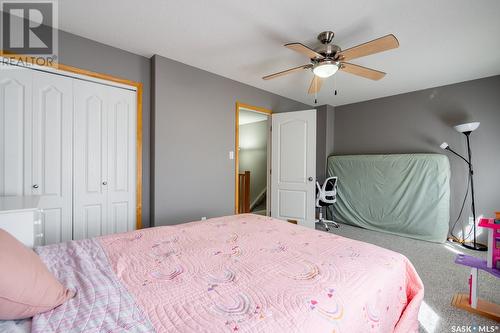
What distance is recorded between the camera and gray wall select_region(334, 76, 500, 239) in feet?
10.1

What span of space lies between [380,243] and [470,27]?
2685 millimetres

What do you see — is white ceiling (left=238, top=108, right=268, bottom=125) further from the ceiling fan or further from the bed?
the bed

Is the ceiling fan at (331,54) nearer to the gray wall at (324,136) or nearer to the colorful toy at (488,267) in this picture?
the colorful toy at (488,267)

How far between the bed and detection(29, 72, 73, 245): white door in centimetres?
113

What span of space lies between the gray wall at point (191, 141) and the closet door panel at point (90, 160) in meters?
0.52

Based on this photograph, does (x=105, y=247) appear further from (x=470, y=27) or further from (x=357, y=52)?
(x=470, y=27)

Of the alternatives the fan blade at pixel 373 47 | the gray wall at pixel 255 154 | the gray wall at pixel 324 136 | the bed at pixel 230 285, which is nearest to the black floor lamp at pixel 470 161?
the gray wall at pixel 324 136

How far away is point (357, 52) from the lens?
1911 millimetres

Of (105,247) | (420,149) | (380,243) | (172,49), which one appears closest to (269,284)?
(105,247)

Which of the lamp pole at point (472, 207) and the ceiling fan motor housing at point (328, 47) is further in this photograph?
the lamp pole at point (472, 207)

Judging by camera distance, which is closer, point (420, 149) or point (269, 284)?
point (269, 284)

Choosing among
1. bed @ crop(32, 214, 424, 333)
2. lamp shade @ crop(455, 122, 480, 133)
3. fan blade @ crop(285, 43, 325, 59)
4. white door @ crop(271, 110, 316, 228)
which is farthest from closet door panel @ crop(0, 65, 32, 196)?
lamp shade @ crop(455, 122, 480, 133)

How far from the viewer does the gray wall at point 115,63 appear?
2221 mm

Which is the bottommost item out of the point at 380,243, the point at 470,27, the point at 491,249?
the point at 380,243
